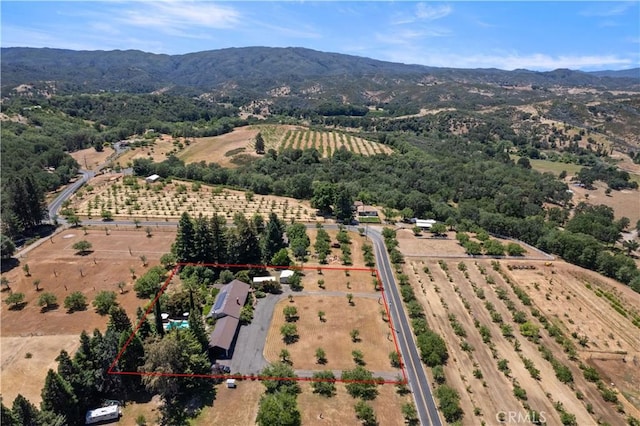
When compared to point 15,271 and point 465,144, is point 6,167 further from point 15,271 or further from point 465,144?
point 465,144

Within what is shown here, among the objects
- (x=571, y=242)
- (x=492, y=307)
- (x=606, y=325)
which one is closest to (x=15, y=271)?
(x=492, y=307)

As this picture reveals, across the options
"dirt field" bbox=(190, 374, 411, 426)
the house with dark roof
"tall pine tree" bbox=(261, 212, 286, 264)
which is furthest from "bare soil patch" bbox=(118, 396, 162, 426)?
"tall pine tree" bbox=(261, 212, 286, 264)

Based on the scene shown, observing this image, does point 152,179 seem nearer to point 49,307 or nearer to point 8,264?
point 8,264

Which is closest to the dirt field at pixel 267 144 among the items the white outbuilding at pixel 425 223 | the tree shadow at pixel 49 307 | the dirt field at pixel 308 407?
the white outbuilding at pixel 425 223

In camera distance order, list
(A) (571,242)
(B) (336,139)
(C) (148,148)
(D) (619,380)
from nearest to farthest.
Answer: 1. (D) (619,380)
2. (A) (571,242)
3. (C) (148,148)
4. (B) (336,139)

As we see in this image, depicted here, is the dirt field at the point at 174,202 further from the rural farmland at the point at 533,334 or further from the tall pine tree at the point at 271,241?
the rural farmland at the point at 533,334

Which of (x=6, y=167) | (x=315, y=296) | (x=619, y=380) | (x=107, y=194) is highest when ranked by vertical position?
(x=6, y=167)
